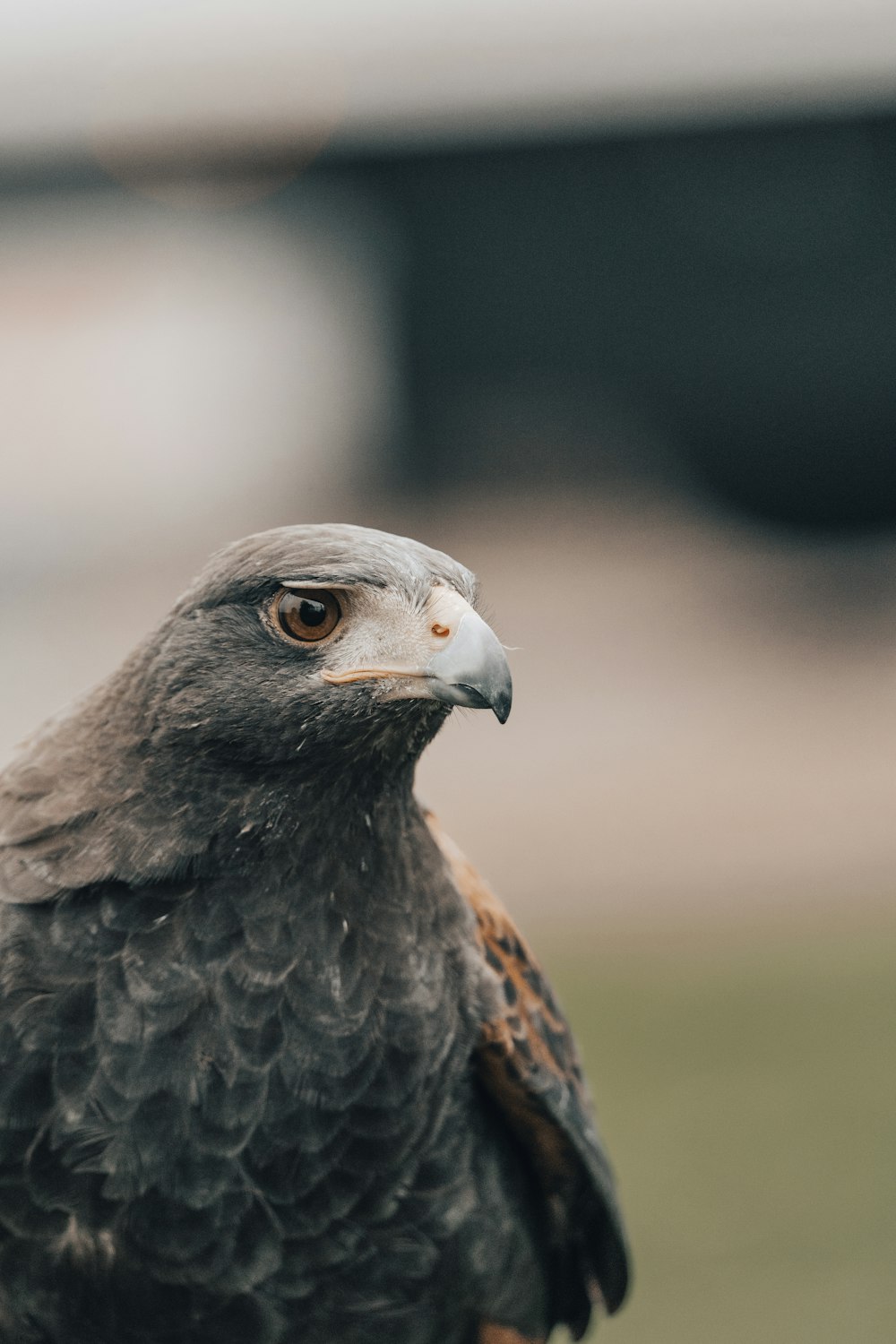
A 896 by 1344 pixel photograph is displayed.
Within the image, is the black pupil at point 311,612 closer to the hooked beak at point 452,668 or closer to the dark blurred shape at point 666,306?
the hooked beak at point 452,668

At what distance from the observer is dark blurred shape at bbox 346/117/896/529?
38.3 ft

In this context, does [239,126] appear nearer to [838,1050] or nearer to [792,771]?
[792,771]

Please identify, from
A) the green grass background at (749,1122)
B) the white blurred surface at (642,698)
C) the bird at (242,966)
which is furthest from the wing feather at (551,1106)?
the white blurred surface at (642,698)

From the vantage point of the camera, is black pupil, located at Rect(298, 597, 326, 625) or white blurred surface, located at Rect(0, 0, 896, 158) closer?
black pupil, located at Rect(298, 597, 326, 625)

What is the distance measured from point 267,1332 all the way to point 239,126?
10.5m

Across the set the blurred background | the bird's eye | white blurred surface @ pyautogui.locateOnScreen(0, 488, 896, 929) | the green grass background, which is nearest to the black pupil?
the bird's eye

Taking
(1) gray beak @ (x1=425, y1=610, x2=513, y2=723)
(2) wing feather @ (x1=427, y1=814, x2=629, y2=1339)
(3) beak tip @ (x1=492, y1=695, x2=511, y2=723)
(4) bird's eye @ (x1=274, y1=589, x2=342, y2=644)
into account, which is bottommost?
(2) wing feather @ (x1=427, y1=814, x2=629, y2=1339)

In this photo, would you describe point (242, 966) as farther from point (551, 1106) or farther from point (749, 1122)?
point (749, 1122)

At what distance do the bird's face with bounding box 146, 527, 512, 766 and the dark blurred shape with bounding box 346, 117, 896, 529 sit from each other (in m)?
9.95

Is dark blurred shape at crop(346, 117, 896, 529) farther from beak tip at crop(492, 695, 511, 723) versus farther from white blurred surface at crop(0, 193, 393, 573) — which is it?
beak tip at crop(492, 695, 511, 723)

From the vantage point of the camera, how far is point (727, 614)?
12.5 m

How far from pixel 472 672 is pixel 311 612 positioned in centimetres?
29

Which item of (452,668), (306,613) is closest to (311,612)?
(306,613)

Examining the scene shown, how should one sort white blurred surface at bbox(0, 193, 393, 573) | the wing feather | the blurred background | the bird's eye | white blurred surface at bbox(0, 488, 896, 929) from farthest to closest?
white blurred surface at bbox(0, 193, 393, 573)
the blurred background
white blurred surface at bbox(0, 488, 896, 929)
the wing feather
the bird's eye
